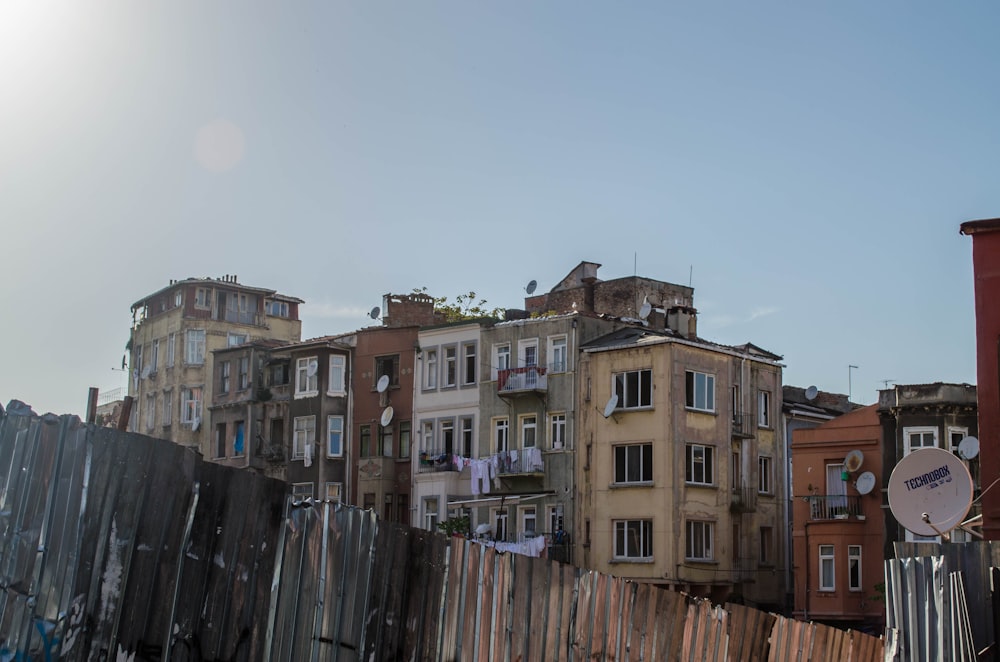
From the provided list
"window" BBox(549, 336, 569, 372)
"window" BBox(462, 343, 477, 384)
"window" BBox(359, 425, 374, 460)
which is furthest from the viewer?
"window" BBox(359, 425, 374, 460)

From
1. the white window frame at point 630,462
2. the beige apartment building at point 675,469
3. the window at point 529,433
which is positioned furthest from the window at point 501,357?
the white window frame at point 630,462

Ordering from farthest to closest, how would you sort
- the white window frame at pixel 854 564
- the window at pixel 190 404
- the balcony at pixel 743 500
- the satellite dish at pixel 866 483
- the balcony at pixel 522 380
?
the window at pixel 190 404, the balcony at pixel 522 380, the balcony at pixel 743 500, the white window frame at pixel 854 564, the satellite dish at pixel 866 483

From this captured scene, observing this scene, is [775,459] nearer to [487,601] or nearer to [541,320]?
[541,320]

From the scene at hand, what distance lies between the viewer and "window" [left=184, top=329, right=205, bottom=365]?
81938 millimetres

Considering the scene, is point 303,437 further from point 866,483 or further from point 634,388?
point 866,483

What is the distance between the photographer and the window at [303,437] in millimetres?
69500

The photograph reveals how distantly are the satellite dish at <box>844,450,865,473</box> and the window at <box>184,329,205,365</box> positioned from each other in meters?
43.1

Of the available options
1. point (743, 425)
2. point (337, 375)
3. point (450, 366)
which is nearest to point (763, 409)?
point (743, 425)

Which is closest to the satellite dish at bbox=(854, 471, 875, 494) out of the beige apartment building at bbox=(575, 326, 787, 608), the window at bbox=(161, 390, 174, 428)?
the beige apartment building at bbox=(575, 326, 787, 608)

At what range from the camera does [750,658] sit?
1442cm

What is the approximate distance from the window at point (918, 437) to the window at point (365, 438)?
91.6 ft

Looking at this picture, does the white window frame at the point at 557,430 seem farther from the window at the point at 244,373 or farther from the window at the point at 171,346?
the window at the point at 171,346

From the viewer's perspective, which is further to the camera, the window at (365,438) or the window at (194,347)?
the window at (194,347)

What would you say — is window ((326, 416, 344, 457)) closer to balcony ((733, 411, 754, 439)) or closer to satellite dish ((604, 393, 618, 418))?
satellite dish ((604, 393, 618, 418))
